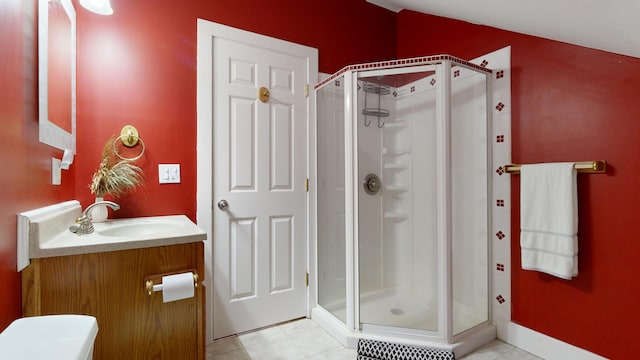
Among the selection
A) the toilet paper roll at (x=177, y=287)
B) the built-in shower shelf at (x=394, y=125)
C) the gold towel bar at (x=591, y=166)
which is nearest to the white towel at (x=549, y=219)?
the gold towel bar at (x=591, y=166)

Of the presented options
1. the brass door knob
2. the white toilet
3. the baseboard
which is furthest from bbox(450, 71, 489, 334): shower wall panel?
the white toilet

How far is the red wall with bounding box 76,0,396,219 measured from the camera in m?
1.69

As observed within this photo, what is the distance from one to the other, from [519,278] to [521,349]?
0.43 meters

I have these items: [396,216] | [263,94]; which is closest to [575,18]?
[396,216]

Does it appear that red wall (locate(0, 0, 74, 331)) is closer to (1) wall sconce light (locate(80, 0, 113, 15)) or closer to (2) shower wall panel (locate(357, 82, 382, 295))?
(1) wall sconce light (locate(80, 0, 113, 15))

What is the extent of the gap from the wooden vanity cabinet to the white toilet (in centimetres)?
42

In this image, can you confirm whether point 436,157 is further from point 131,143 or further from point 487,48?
point 131,143

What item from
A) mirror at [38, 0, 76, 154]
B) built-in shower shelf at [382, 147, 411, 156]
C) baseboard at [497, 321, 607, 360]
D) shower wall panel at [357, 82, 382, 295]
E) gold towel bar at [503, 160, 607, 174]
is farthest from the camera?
built-in shower shelf at [382, 147, 411, 156]

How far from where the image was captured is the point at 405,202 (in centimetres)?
227

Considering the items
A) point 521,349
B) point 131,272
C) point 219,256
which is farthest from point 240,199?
point 521,349

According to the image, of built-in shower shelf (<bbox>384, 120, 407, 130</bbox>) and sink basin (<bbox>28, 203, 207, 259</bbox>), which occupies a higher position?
built-in shower shelf (<bbox>384, 120, 407, 130</bbox>)

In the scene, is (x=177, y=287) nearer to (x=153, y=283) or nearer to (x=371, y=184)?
(x=153, y=283)

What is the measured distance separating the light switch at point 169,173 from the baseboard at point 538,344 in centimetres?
231

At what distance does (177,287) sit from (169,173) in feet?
3.03
